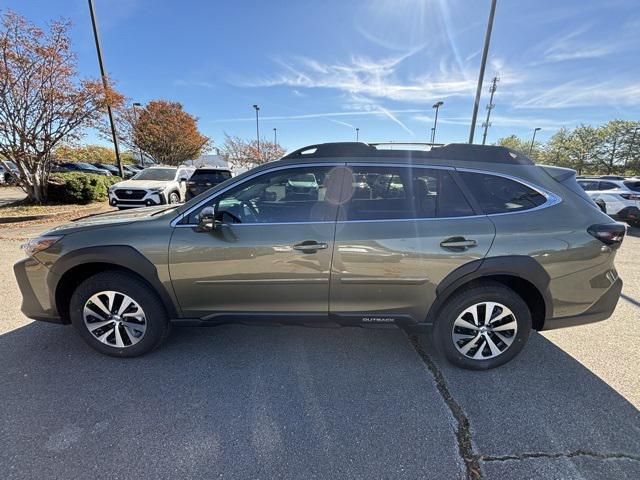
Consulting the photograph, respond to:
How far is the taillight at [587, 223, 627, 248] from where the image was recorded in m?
2.42

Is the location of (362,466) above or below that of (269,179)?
below

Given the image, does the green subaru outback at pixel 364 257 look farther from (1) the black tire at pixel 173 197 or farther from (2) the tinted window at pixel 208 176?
(2) the tinted window at pixel 208 176

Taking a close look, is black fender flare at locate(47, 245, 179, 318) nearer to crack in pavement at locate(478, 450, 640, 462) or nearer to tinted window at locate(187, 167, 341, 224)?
tinted window at locate(187, 167, 341, 224)

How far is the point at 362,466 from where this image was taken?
181 cm

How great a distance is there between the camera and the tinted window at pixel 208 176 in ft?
36.9

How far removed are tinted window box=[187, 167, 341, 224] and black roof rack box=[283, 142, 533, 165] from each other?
0.16m

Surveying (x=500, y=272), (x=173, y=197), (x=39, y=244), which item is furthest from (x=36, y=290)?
(x=173, y=197)

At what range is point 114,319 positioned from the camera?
8.79ft

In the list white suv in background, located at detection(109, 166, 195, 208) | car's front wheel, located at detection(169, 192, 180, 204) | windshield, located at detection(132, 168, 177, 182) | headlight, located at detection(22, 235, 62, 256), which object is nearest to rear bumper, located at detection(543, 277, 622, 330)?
headlight, located at detection(22, 235, 62, 256)

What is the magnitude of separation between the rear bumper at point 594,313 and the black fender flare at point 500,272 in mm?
245

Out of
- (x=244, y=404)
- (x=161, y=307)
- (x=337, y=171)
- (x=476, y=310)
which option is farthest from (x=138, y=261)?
(x=476, y=310)

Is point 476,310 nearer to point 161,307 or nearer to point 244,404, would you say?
point 244,404

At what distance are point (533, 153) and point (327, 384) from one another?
62.7 m

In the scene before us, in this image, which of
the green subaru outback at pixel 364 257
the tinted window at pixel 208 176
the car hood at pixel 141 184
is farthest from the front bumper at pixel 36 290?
the tinted window at pixel 208 176
